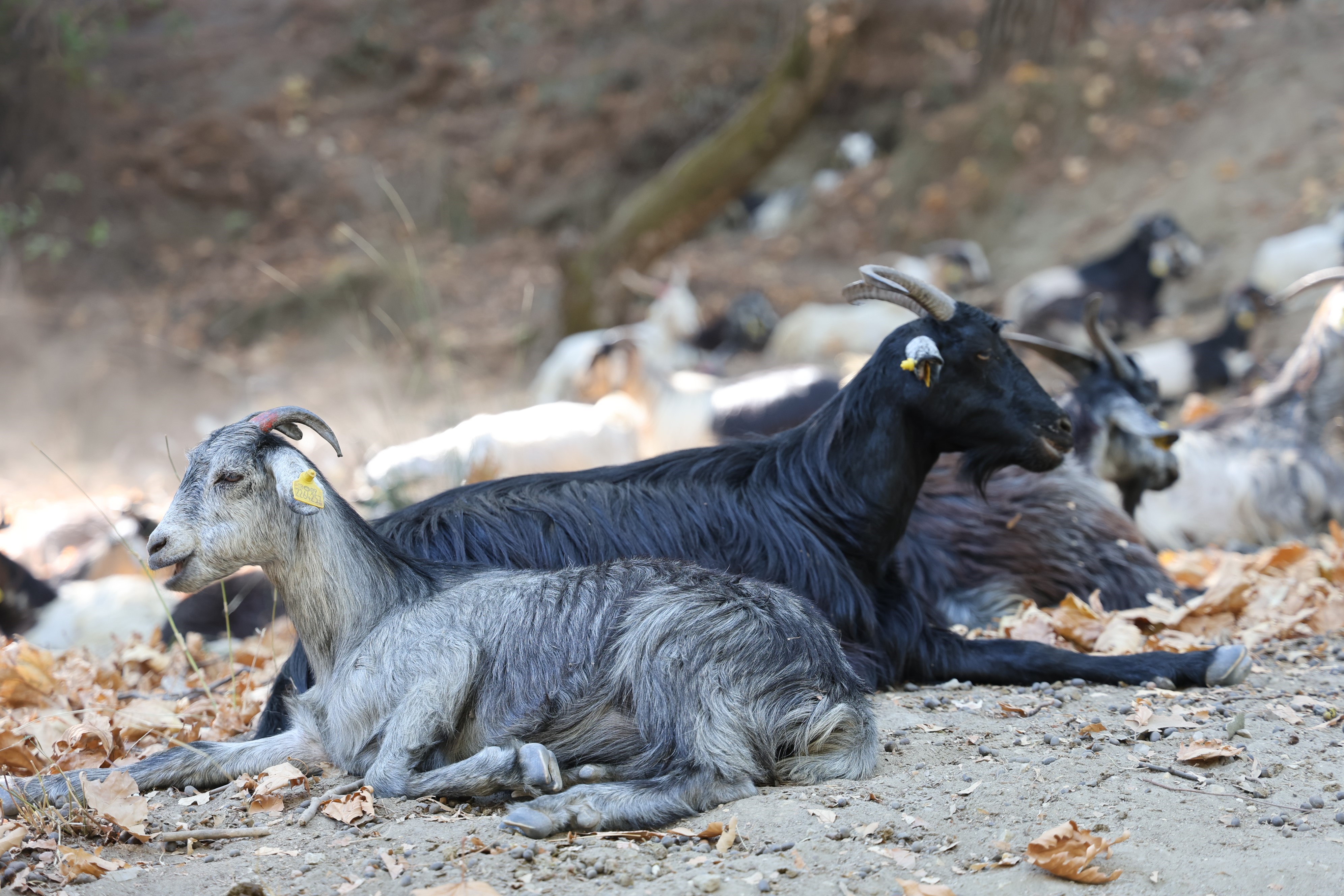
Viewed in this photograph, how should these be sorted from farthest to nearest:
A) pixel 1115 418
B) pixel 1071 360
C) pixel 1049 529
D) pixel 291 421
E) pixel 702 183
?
pixel 702 183
pixel 1071 360
pixel 1115 418
pixel 1049 529
pixel 291 421

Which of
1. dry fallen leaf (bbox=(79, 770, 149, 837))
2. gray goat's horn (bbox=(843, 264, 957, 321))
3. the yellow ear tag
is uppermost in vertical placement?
gray goat's horn (bbox=(843, 264, 957, 321))

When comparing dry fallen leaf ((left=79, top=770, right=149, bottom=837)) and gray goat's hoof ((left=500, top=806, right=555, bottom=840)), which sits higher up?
dry fallen leaf ((left=79, top=770, right=149, bottom=837))

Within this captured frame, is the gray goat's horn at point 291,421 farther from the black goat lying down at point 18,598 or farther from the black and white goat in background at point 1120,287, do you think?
the black and white goat in background at point 1120,287

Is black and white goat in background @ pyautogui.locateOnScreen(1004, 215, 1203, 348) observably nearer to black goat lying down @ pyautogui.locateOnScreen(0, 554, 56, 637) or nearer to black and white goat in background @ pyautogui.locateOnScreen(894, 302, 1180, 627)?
black and white goat in background @ pyautogui.locateOnScreen(894, 302, 1180, 627)

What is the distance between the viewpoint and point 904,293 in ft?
13.5

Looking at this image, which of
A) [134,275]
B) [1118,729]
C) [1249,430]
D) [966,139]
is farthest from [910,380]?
[134,275]

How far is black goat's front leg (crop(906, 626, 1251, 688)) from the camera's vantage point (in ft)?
12.6

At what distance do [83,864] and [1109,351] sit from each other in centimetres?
535

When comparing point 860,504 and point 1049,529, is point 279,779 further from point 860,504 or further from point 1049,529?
point 1049,529

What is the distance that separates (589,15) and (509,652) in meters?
16.9

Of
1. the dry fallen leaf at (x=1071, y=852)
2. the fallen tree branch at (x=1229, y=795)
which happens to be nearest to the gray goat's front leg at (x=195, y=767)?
the dry fallen leaf at (x=1071, y=852)

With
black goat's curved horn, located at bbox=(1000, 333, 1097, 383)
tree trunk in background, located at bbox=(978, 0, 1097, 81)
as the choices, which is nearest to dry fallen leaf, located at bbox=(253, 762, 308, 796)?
black goat's curved horn, located at bbox=(1000, 333, 1097, 383)

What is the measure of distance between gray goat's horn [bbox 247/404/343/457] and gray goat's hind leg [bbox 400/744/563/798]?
0.90 m

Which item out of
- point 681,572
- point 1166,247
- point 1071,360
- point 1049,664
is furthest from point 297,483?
point 1166,247
